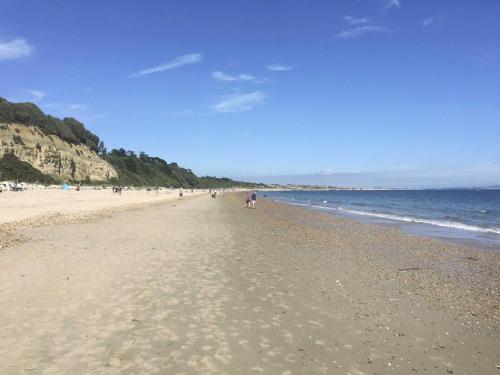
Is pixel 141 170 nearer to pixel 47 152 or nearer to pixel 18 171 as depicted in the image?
pixel 47 152

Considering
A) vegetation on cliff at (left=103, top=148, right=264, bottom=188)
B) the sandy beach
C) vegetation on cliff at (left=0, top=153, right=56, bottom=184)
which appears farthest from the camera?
vegetation on cliff at (left=103, top=148, right=264, bottom=188)

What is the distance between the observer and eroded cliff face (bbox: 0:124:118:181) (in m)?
79.8

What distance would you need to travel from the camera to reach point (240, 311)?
7449 millimetres

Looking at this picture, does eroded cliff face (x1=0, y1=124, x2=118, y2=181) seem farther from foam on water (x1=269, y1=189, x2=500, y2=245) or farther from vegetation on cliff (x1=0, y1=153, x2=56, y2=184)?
foam on water (x1=269, y1=189, x2=500, y2=245)

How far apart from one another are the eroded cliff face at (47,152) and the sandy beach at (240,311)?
75344 mm

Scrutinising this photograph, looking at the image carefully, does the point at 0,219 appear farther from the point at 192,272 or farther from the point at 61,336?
the point at 61,336

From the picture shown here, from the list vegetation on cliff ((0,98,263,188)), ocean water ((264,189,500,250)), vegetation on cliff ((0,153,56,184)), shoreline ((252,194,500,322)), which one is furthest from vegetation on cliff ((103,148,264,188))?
shoreline ((252,194,500,322))

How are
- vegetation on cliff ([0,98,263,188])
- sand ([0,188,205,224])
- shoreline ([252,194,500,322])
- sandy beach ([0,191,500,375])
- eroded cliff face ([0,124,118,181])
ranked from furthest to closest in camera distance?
eroded cliff face ([0,124,118,181]) < vegetation on cliff ([0,98,263,188]) < sand ([0,188,205,224]) < shoreline ([252,194,500,322]) < sandy beach ([0,191,500,375])

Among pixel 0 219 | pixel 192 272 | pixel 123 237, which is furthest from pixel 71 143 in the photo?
pixel 192 272

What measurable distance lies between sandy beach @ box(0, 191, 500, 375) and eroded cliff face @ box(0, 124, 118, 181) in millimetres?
75344

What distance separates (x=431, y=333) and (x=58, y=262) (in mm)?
9277

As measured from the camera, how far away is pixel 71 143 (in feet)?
329

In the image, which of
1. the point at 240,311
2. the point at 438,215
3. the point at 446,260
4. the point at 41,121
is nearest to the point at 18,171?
the point at 41,121

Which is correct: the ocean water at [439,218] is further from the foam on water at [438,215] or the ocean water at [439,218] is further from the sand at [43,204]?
the sand at [43,204]
